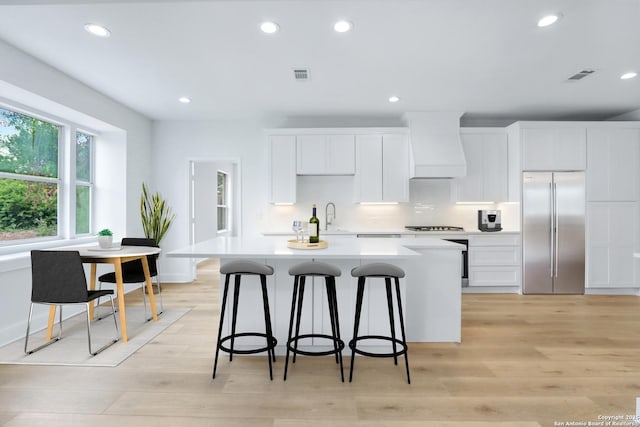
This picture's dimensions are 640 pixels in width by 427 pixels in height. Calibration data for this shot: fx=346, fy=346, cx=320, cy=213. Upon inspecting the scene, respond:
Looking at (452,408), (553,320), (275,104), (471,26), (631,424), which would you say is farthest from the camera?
(275,104)

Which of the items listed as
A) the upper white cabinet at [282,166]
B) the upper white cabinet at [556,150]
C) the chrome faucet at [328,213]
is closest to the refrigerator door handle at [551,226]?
the upper white cabinet at [556,150]

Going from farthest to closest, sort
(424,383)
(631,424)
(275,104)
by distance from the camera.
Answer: (275,104) < (424,383) < (631,424)

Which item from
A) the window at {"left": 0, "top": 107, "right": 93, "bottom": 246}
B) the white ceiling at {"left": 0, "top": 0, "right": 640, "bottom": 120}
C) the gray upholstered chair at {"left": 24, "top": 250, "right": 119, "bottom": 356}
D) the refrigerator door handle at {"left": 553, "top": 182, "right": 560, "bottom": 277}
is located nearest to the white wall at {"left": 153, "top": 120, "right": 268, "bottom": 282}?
the white ceiling at {"left": 0, "top": 0, "right": 640, "bottom": 120}

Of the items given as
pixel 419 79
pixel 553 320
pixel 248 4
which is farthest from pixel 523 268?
pixel 248 4

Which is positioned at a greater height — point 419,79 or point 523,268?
point 419,79

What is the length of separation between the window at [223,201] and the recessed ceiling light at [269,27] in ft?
19.4

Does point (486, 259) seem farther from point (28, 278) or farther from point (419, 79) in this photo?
point (28, 278)

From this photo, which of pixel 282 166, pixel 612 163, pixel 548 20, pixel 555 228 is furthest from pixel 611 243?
pixel 282 166

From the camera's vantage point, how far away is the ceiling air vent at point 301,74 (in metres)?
3.59

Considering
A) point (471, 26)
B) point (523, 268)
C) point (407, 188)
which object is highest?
point (471, 26)

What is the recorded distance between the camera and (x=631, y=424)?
1940 mm

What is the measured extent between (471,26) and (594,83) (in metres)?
2.36

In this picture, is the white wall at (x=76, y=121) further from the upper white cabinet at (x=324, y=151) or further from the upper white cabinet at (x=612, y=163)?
the upper white cabinet at (x=612, y=163)

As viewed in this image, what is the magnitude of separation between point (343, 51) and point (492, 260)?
3592 millimetres
